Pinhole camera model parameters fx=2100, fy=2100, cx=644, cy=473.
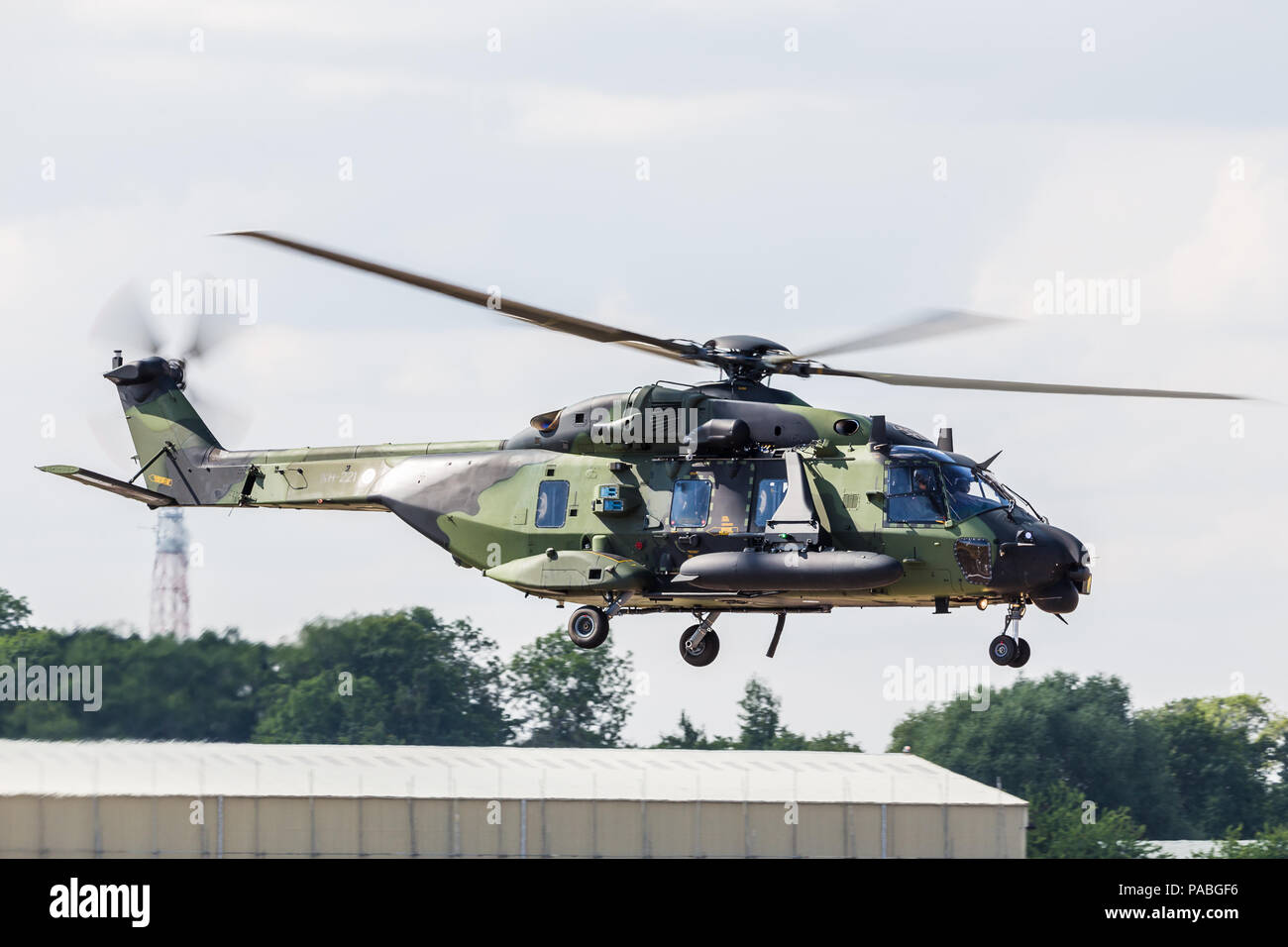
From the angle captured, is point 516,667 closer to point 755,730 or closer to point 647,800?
point 755,730

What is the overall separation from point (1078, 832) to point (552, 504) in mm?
38038

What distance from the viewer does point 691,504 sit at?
1217 inches

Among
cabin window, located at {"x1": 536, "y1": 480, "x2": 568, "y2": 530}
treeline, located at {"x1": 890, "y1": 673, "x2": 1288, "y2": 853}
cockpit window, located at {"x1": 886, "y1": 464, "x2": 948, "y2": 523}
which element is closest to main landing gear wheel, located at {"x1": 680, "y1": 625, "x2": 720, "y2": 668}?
cabin window, located at {"x1": 536, "y1": 480, "x2": 568, "y2": 530}

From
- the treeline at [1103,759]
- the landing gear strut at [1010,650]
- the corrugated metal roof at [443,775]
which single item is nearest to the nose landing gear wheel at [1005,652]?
the landing gear strut at [1010,650]

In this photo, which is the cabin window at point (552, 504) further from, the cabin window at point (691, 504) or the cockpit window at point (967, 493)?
the cockpit window at point (967, 493)

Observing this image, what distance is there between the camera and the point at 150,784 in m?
38.8

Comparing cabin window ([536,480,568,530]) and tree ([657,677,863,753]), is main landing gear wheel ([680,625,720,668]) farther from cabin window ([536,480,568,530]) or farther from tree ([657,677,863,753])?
tree ([657,677,863,753])

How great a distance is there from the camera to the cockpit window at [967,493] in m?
29.8

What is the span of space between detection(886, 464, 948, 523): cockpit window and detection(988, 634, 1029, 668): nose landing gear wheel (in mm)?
1992
